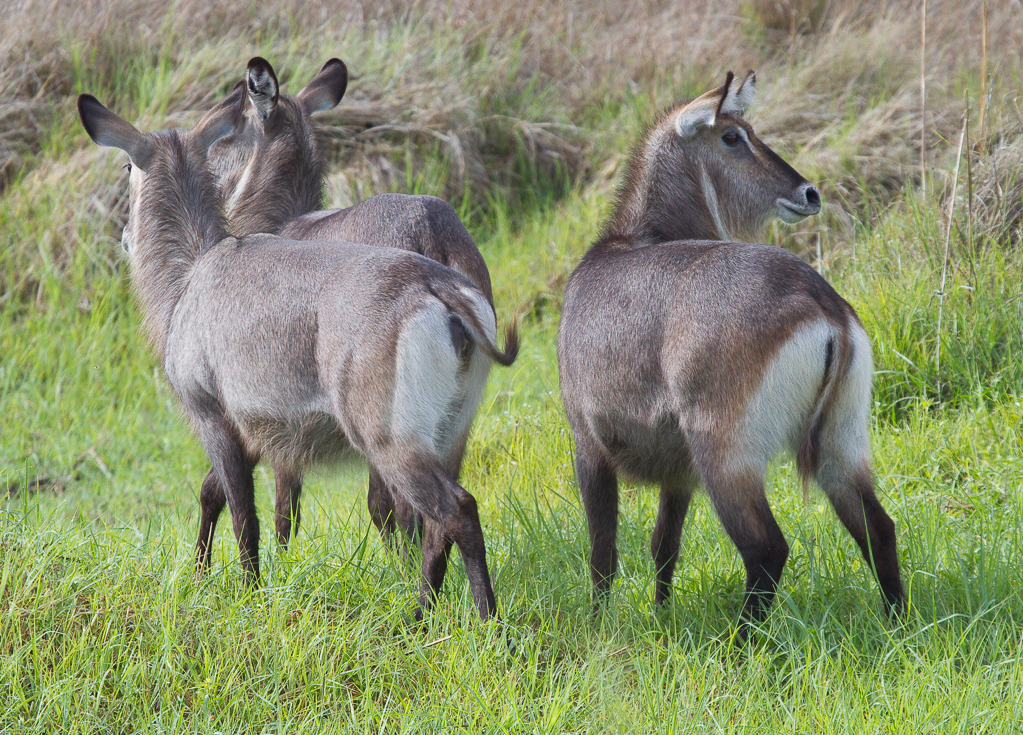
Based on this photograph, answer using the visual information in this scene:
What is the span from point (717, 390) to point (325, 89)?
2.86m

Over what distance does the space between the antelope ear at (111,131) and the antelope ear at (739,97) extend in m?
2.09

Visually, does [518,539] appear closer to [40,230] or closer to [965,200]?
[965,200]

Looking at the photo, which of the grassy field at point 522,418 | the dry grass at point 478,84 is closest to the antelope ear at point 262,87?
the grassy field at point 522,418

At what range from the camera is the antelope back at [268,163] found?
4312mm

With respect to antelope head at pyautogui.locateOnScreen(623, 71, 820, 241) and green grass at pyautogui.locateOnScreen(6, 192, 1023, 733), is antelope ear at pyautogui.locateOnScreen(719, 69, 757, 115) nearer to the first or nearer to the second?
antelope head at pyautogui.locateOnScreen(623, 71, 820, 241)

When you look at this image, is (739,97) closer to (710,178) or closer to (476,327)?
(710,178)

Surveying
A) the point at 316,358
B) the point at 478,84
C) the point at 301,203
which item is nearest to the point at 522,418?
the point at 301,203

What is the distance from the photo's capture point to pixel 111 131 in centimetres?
366

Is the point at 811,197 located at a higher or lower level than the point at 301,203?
higher

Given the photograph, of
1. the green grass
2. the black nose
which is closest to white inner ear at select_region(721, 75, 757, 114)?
the black nose

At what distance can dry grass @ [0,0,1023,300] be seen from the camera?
21.2 ft

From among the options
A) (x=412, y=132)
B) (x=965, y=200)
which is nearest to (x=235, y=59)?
(x=412, y=132)

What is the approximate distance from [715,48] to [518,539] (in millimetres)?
5667

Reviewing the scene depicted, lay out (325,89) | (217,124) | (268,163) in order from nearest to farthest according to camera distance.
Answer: (217,124) → (268,163) → (325,89)
